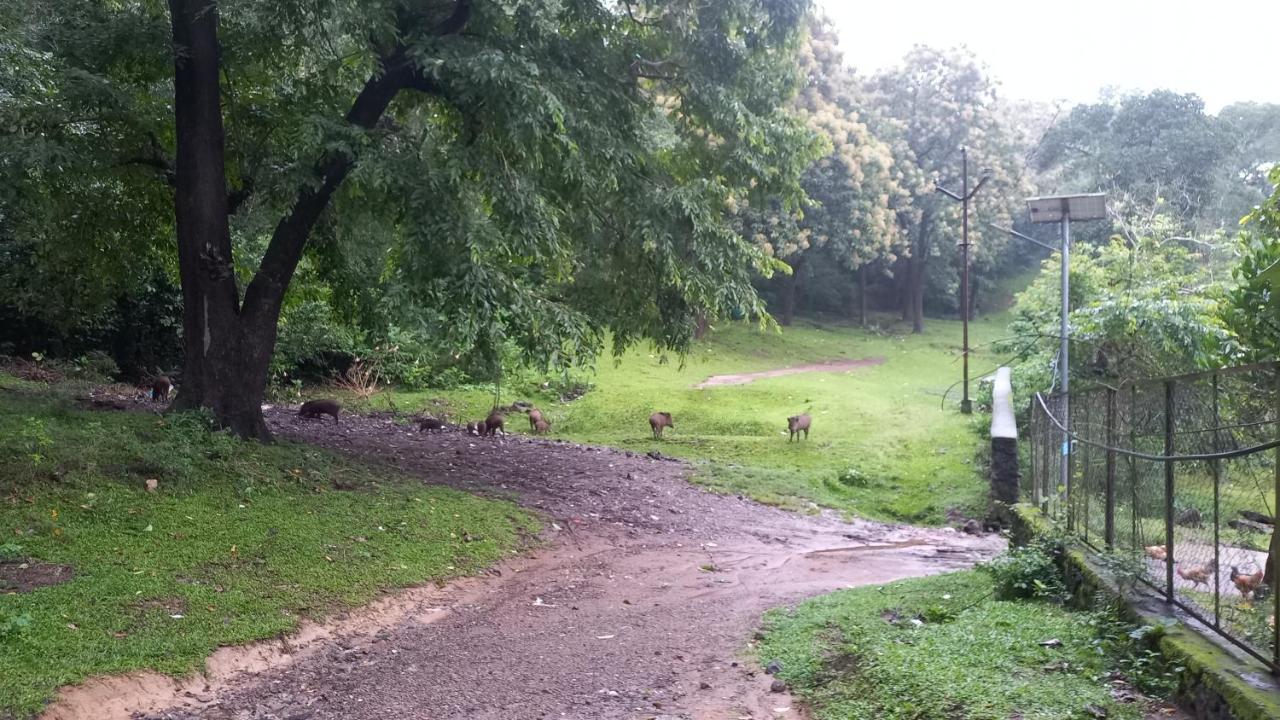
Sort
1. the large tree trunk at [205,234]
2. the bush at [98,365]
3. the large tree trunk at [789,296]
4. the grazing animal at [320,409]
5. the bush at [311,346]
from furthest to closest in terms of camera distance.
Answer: the large tree trunk at [789,296] → the bush at [311,346] → the bush at [98,365] → the grazing animal at [320,409] → the large tree trunk at [205,234]

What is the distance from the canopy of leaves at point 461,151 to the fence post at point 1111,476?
5029mm

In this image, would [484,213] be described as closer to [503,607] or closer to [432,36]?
[432,36]

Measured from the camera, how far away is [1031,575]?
723cm

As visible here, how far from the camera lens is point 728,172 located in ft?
39.7

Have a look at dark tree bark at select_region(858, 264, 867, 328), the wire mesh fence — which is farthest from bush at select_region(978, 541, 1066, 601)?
dark tree bark at select_region(858, 264, 867, 328)

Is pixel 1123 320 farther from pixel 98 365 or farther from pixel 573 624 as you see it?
pixel 98 365

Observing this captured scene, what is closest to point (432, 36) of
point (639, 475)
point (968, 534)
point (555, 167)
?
point (555, 167)

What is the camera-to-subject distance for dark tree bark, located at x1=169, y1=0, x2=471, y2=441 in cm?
1043

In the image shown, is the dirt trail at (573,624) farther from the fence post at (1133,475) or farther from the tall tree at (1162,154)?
the tall tree at (1162,154)

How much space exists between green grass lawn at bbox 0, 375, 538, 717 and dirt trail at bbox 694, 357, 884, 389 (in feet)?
51.0

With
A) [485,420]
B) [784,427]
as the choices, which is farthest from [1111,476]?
[784,427]

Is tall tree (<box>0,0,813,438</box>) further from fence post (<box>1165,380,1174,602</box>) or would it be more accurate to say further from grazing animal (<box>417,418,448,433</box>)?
fence post (<box>1165,380,1174,602</box>)

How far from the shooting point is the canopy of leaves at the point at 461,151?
30.9 ft

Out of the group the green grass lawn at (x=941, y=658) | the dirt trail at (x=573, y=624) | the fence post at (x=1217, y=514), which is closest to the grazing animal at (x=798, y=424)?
the dirt trail at (x=573, y=624)
